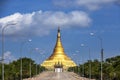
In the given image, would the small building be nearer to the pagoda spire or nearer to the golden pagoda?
the golden pagoda

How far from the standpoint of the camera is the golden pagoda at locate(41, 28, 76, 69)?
175800 mm

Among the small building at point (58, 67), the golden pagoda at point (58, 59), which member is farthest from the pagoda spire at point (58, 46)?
the small building at point (58, 67)

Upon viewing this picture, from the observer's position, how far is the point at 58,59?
17600cm

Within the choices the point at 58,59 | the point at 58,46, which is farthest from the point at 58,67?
the point at 58,46

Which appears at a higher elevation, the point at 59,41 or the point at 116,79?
the point at 59,41

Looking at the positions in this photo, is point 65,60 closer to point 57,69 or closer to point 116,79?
point 57,69

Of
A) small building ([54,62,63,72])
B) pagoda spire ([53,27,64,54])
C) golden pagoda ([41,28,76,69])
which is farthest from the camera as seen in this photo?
pagoda spire ([53,27,64,54])

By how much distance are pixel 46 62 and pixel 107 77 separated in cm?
10002

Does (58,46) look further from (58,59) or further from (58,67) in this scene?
(58,67)

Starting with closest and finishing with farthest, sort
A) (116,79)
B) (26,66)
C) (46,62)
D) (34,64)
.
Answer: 1. (116,79)
2. (26,66)
3. (34,64)
4. (46,62)

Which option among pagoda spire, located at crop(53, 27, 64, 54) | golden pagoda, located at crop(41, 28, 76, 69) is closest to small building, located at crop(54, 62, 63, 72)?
golden pagoda, located at crop(41, 28, 76, 69)

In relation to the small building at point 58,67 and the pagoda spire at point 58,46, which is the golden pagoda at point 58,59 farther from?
the small building at point 58,67

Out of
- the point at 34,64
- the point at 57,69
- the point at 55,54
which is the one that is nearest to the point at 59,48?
the point at 55,54

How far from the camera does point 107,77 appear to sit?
78.2 meters
